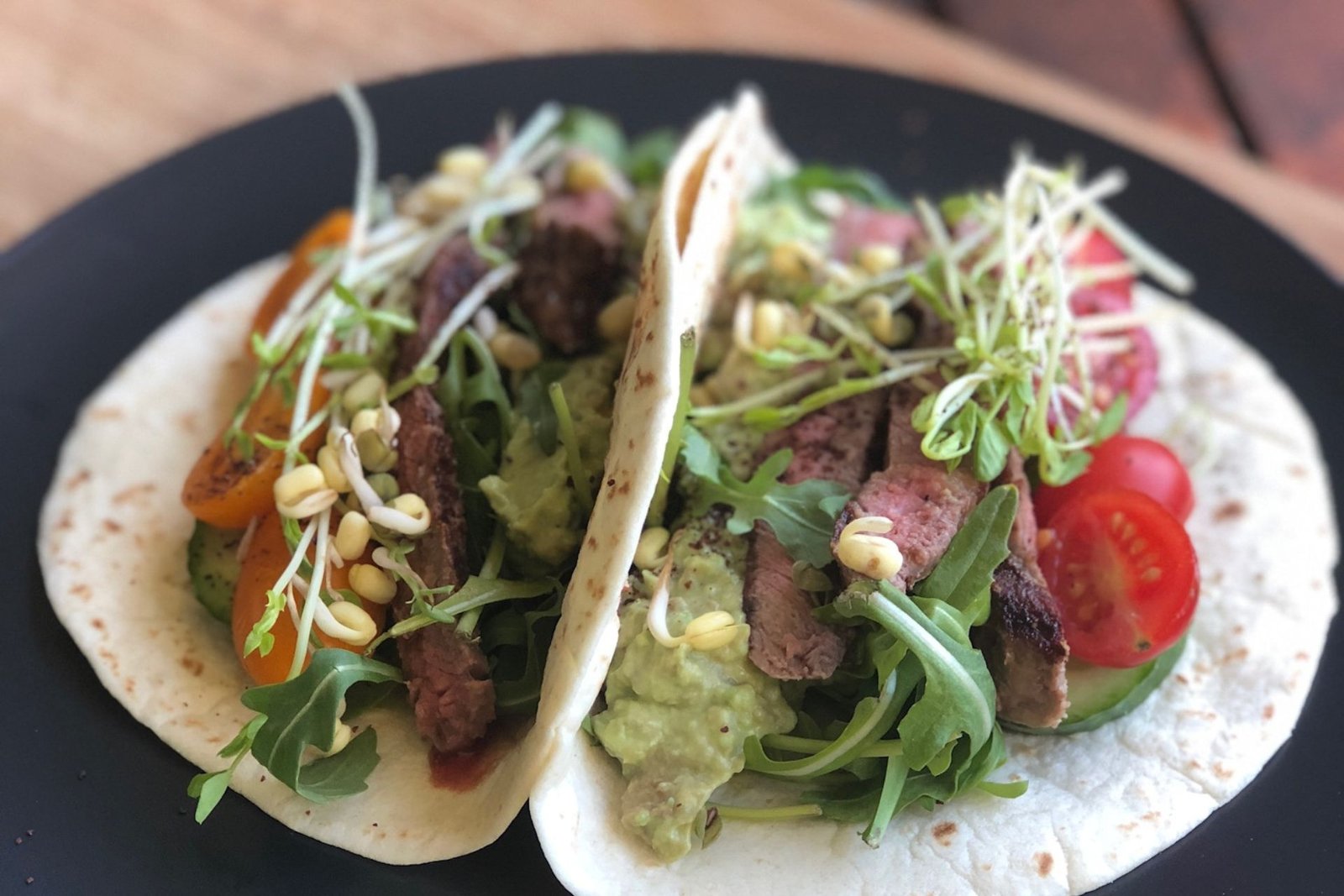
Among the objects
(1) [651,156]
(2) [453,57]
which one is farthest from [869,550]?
(2) [453,57]

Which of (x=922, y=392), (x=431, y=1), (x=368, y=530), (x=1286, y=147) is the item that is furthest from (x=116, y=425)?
(x=1286, y=147)

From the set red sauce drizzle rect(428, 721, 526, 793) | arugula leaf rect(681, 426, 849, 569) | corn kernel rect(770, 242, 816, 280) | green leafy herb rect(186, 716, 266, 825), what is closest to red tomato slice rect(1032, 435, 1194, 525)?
arugula leaf rect(681, 426, 849, 569)

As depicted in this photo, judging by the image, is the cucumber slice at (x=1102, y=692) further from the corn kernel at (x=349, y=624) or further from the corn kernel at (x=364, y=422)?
the corn kernel at (x=364, y=422)

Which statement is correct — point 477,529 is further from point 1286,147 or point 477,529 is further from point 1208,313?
point 1286,147

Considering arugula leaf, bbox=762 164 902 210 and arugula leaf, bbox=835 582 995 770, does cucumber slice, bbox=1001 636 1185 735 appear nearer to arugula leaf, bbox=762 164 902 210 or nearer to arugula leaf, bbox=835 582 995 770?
arugula leaf, bbox=835 582 995 770

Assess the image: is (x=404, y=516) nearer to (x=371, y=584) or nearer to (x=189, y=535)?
(x=371, y=584)
